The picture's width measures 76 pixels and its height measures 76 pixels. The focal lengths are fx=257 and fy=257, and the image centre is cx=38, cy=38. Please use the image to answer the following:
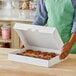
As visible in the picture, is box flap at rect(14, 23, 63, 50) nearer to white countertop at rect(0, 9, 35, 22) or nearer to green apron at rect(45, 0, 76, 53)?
green apron at rect(45, 0, 76, 53)

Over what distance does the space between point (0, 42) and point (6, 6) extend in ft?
1.80

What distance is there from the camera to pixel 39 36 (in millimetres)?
1530

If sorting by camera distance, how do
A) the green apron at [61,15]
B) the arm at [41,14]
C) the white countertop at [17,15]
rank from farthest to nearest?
the white countertop at [17,15]
the arm at [41,14]
the green apron at [61,15]

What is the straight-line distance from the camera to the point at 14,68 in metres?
1.38

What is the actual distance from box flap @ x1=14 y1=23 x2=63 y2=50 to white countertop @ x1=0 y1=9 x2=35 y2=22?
4.76ft

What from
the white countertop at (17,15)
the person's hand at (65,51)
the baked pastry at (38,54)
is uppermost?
the person's hand at (65,51)

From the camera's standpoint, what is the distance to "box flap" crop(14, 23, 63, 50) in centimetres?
141

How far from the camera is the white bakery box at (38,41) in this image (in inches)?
55.3

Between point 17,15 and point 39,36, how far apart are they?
1.78 meters

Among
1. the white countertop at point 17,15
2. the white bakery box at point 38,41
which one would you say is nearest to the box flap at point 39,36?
the white bakery box at point 38,41

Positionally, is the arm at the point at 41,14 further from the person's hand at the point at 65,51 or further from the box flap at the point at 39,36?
the person's hand at the point at 65,51

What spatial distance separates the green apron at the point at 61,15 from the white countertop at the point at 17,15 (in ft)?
3.91

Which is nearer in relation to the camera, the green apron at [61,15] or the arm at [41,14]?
the green apron at [61,15]

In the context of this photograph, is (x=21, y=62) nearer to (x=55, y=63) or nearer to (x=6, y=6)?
(x=55, y=63)
